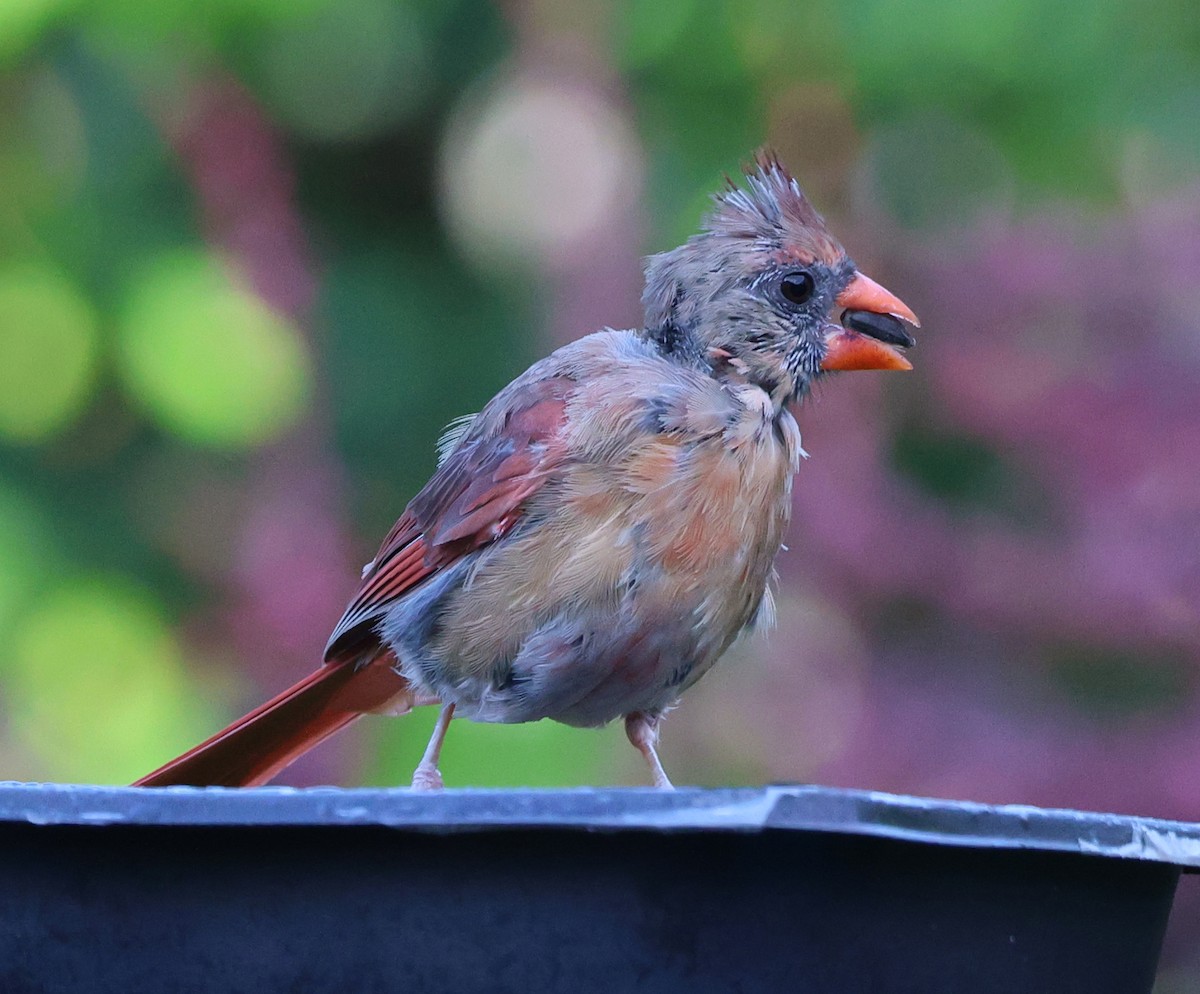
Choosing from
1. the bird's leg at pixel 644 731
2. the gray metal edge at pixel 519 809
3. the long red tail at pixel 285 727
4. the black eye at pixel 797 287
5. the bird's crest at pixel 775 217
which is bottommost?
the bird's leg at pixel 644 731

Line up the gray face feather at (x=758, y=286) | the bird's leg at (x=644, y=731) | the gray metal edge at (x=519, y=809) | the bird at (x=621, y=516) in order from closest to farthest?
the gray metal edge at (x=519, y=809)
the bird at (x=621, y=516)
the gray face feather at (x=758, y=286)
the bird's leg at (x=644, y=731)

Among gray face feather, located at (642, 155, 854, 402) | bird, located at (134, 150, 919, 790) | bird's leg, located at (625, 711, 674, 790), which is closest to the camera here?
bird, located at (134, 150, 919, 790)

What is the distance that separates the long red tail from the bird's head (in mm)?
714

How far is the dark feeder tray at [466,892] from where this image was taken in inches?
44.8

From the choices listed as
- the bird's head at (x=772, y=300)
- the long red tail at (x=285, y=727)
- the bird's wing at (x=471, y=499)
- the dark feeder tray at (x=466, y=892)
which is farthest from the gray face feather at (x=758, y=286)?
the dark feeder tray at (x=466, y=892)

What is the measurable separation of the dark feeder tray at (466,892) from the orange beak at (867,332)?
4.43 feet

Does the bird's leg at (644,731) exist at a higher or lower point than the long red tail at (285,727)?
lower

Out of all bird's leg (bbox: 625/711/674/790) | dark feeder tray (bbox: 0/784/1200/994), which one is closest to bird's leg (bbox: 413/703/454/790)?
bird's leg (bbox: 625/711/674/790)

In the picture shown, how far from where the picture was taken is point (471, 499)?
8.01ft

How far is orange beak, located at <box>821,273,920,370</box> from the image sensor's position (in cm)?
253

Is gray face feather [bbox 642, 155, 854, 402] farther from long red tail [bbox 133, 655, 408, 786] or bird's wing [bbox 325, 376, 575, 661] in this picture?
long red tail [bbox 133, 655, 408, 786]

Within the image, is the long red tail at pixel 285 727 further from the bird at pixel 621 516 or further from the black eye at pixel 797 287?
the black eye at pixel 797 287

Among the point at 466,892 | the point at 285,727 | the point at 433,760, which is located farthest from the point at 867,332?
the point at 466,892

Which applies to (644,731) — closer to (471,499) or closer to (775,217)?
(471,499)
